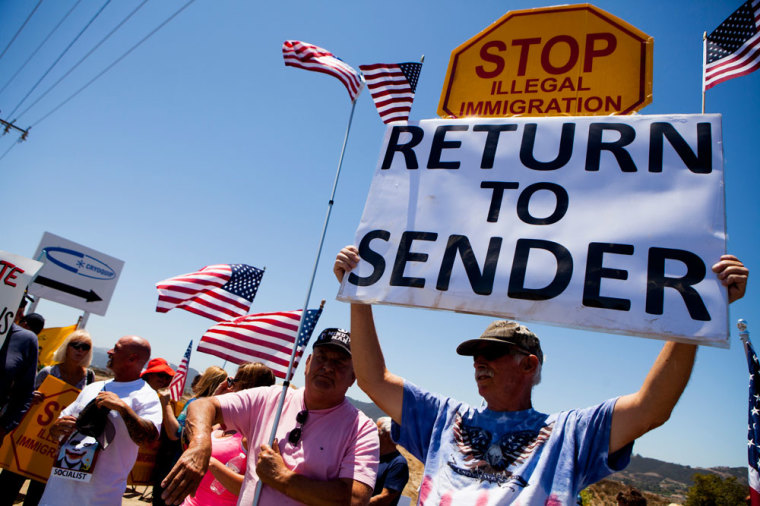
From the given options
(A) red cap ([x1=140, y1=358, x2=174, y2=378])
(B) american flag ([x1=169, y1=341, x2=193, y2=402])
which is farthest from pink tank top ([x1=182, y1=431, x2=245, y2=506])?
(B) american flag ([x1=169, y1=341, x2=193, y2=402])

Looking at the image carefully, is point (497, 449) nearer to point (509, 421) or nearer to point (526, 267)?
point (509, 421)

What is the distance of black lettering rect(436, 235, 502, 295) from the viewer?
1.99m

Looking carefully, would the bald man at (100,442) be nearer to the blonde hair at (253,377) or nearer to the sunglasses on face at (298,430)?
the blonde hair at (253,377)

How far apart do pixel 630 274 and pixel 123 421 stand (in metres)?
3.76

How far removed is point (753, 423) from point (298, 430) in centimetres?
321

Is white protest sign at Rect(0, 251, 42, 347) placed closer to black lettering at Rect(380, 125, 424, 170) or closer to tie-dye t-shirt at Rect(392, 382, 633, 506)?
black lettering at Rect(380, 125, 424, 170)

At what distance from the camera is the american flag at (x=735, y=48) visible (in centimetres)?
247

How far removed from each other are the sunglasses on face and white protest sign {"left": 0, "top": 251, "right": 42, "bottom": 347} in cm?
330

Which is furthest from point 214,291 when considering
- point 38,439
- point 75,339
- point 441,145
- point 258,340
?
point 441,145

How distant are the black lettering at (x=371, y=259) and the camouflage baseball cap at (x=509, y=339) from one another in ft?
1.83

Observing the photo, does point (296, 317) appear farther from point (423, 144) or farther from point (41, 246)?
point (41, 246)

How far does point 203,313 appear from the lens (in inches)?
287

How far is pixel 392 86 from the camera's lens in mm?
3680

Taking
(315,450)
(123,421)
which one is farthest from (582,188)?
(123,421)
